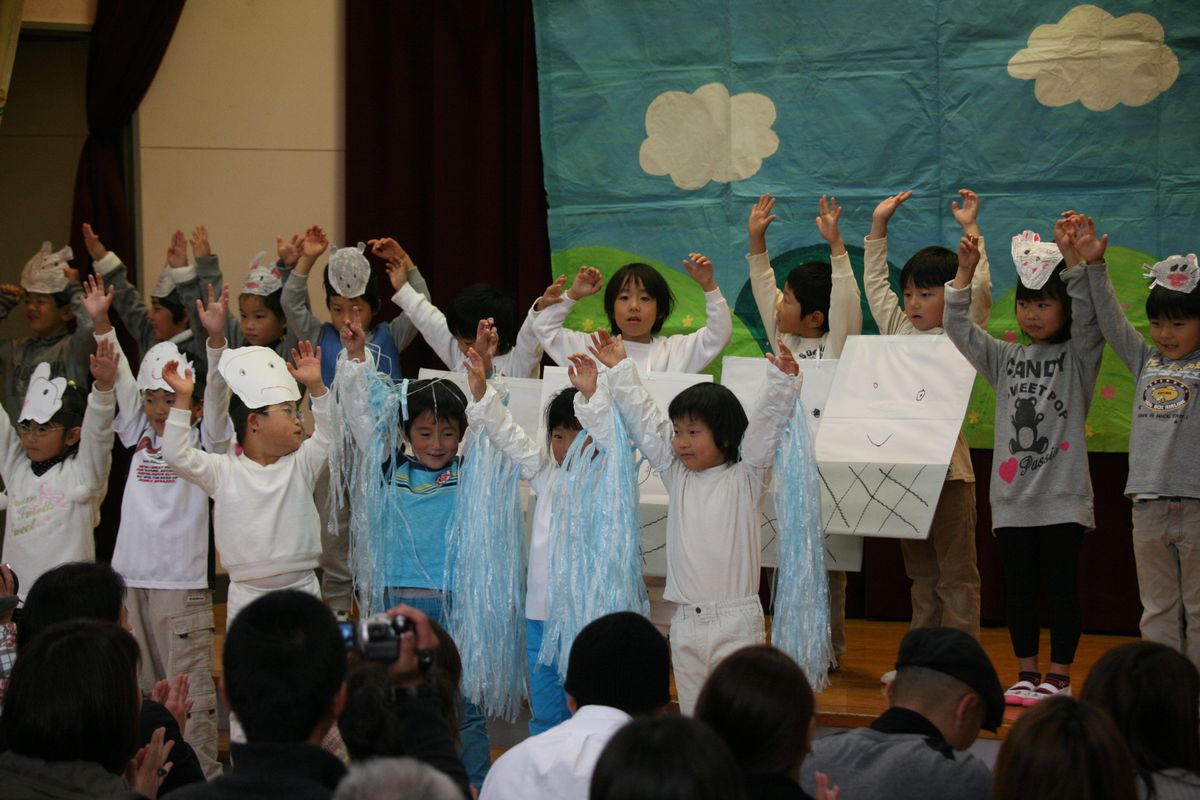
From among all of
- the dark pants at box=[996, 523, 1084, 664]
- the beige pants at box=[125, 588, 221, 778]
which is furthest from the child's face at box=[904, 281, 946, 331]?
the beige pants at box=[125, 588, 221, 778]

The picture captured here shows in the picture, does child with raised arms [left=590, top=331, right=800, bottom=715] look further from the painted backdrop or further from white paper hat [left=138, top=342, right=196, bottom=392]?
the painted backdrop

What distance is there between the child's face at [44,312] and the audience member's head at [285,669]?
3665 millimetres

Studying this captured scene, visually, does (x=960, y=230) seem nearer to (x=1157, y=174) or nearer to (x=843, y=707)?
(x=1157, y=174)

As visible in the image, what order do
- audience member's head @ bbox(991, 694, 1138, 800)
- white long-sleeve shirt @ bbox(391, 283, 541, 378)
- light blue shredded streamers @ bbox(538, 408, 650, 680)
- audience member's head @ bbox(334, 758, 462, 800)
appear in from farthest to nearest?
white long-sleeve shirt @ bbox(391, 283, 541, 378) → light blue shredded streamers @ bbox(538, 408, 650, 680) → audience member's head @ bbox(991, 694, 1138, 800) → audience member's head @ bbox(334, 758, 462, 800)

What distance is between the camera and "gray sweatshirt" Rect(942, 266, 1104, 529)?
3662mm

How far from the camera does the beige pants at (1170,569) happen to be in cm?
350

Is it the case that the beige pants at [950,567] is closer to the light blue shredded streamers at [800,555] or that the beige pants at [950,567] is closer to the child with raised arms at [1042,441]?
the child with raised arms at [1042,441]

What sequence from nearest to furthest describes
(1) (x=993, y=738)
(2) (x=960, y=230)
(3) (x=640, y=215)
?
1. (1) (x=993, y=738)
2. (2) (x=960, y=230)
3. (3) (x=640, y=215)

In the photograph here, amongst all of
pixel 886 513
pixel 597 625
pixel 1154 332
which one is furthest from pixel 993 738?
pixel 597 625

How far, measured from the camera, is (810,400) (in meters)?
4.17

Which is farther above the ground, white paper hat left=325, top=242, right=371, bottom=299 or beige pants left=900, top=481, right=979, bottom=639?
white paper hat left=325, top=242, right=371, bottom=299

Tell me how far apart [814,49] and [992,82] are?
26.2 inches

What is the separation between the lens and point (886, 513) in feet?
12.9

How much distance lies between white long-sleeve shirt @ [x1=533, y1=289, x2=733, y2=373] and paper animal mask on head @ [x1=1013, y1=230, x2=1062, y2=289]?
0.89 m
